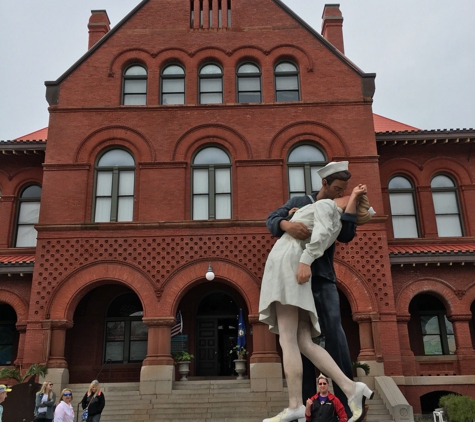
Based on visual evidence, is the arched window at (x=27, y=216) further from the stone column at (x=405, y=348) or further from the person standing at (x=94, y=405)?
the stone column at (x=405, y=348)

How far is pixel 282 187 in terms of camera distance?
19812 millimetres

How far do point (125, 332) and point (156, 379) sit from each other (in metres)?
3.49

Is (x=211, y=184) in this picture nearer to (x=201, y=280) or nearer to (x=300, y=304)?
(x=201, y=280)

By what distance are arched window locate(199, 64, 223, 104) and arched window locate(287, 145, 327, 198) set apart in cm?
373

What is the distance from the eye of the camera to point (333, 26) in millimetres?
25531

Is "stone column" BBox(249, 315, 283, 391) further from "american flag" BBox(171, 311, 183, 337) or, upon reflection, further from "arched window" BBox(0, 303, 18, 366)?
"arched window" BBox(0, 303, 18, 366)

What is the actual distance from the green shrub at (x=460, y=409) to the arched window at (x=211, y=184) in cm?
929

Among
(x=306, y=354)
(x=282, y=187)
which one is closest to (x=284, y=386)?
(x=282, y=187)

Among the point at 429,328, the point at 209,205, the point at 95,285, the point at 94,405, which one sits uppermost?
the point at 209,205

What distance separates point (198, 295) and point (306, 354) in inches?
611

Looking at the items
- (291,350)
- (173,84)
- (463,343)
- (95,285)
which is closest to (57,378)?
(95,285)

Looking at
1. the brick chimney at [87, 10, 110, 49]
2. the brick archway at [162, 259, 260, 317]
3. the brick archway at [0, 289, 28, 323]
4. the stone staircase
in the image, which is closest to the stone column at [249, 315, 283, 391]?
the stone staircase

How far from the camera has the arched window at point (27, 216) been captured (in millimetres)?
21750

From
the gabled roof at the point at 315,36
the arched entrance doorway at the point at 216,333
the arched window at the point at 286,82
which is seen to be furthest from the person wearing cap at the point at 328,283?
the gabled roof at the point at 315,36
